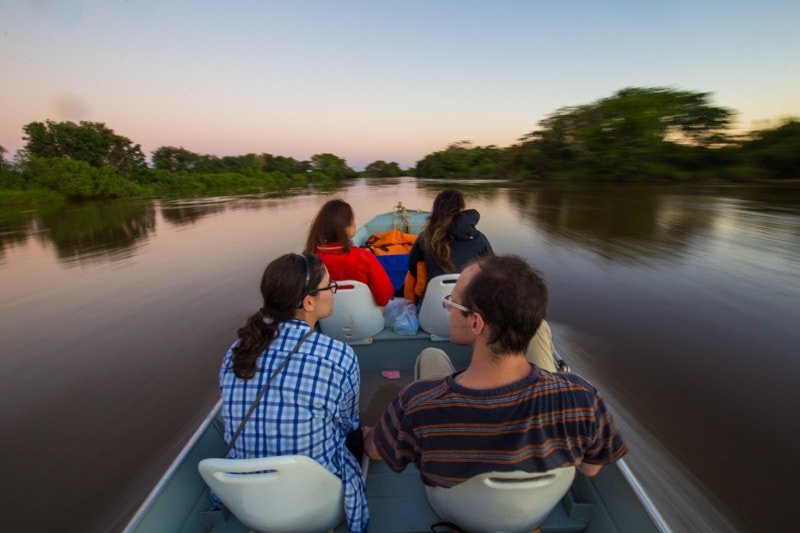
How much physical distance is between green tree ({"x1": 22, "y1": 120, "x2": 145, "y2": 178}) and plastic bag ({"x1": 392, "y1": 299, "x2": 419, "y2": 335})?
3768 centimetres

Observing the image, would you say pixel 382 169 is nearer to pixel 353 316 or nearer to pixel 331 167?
pixel 331 167

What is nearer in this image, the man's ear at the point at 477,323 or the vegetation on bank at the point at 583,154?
the man's ear at the point at 477,323

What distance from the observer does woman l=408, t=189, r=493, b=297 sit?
2.48m

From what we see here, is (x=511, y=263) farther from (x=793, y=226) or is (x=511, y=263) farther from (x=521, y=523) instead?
(x=793, y=226)

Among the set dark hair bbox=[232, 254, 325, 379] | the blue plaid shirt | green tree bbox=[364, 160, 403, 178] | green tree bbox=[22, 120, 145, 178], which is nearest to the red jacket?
→ dark hair bbox=[232, 254, 325, 379]

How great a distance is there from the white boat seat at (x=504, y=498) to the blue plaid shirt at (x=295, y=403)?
0.39 metres

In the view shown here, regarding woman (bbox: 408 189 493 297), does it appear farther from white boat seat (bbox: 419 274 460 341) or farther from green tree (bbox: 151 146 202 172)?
green tree (bbox: 151 146 202 172)

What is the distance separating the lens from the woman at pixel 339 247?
2.39 metres

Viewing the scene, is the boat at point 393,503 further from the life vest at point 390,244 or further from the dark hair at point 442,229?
the life vest at point 390,244

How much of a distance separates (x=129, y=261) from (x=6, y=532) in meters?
6.71

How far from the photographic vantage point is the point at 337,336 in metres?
2.53

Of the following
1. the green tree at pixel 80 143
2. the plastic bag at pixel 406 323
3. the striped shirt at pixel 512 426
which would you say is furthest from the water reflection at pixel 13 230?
the green tree at pixel 80 143

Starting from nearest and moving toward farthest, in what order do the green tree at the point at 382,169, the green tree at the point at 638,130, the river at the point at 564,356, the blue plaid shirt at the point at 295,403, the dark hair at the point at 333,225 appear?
1. the blue plaid shirt at the point at 295,403
2. the river at the point at 564,356
3. the dark hair at the point at 333,225
4. the green tree at the point at 638,130
5. the green tree at the point at 382,169

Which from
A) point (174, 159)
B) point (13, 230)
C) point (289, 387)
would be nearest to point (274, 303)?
point (289, 387)
